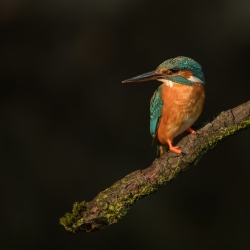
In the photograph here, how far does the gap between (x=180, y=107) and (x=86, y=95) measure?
2.15 meters

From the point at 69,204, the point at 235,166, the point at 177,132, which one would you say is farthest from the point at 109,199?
the point at 235,166

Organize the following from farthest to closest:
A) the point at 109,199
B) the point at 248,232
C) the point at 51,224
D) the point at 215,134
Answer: the point at 248,232 → the point at 51,224 → the point at 215,134 → the point at 109,199

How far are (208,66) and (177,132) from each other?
2.12 metres

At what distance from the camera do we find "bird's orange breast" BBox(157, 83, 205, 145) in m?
2.83

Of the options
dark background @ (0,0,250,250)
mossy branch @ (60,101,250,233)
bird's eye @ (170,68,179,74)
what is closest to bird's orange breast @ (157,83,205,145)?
bird's eye @ (170,68,179,74)

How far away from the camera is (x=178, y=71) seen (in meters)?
2.73

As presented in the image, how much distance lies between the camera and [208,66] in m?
5.01

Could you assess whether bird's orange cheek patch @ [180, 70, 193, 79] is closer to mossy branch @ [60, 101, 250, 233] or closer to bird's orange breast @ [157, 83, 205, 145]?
bird's orange breast @ [157, 83, 205, 145]

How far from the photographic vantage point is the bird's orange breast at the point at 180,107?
2.83 m

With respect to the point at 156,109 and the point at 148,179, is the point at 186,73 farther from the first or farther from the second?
the point at 148,179

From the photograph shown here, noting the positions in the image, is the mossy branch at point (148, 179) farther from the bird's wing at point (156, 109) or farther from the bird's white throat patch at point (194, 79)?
the bird's wing at point (156, 109)

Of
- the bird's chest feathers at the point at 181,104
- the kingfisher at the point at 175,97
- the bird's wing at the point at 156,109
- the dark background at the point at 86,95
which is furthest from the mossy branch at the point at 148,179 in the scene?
the dark background at the point at 86,95

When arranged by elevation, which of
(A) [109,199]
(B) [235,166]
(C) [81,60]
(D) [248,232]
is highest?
(C) [81,60]

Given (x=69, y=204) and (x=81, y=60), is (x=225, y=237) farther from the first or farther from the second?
(x=81, y=60)
